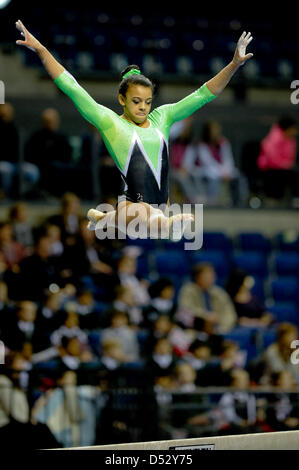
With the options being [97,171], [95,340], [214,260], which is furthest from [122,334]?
[97,171]

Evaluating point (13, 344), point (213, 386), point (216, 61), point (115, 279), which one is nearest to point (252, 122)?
point (216, 61)

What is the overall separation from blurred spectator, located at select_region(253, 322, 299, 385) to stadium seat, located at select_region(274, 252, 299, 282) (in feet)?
6.74

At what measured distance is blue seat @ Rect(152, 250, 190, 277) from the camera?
1005 cm

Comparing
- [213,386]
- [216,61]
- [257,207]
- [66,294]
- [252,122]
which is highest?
[216,61]

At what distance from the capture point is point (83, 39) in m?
12.4

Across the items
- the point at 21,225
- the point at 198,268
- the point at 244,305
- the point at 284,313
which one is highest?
the point at 21,225

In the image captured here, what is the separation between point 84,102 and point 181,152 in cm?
570

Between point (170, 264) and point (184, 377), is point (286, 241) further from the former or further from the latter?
point (184, 377)

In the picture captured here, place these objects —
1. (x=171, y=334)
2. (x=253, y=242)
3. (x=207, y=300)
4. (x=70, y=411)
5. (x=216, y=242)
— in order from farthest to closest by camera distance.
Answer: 1. (x=253, y=242)
2. (x=216, y=242)
3. (x=207, y=300)
4. (x=171, y=334)
5. (x=70, y=411)

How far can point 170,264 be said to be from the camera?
10062 millimetres

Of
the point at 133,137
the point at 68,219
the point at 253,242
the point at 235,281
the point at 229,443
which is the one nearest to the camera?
the point at 133,137

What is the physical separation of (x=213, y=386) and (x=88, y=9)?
7239 mm

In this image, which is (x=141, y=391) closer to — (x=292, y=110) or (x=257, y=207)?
(x=257, y=207)

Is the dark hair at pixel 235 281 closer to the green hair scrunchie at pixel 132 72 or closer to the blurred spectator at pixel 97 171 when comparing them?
the blurred spectator at pixel 97 171
